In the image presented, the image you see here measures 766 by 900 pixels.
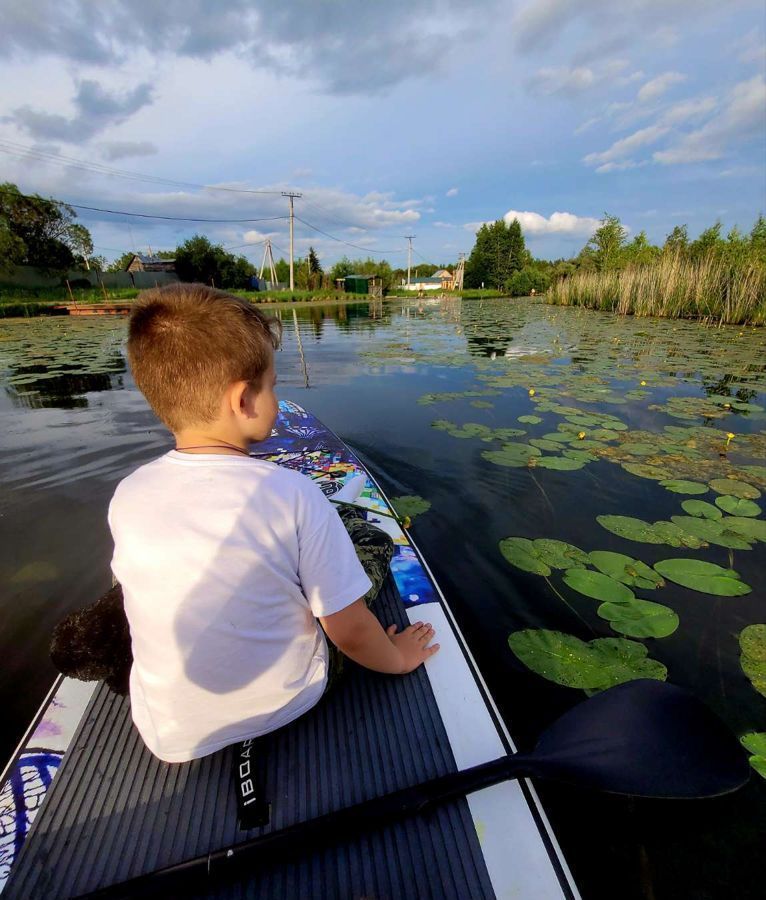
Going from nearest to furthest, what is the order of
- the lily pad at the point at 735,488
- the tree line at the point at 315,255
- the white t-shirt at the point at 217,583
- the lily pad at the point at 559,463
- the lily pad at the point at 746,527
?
the white t-shirt at the point at 217,583 < the lily pad at the point at 746,527 < the lily pad at the point at 735,488 < the lily pad at the point at 559,463 < the tree line at the point at 315,255

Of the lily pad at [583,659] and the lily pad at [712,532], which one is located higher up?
the lily pad at [712,532]

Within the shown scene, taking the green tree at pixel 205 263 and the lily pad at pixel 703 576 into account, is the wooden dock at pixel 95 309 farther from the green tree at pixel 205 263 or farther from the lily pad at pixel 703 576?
the lily pad at pixel 703 576

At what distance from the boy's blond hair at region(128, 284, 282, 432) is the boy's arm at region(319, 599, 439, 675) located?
0.47 metres

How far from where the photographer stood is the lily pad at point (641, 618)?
5.04 feet

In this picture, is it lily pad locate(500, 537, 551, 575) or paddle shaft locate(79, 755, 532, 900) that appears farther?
lily pad locate(500, 537, 551, 575)

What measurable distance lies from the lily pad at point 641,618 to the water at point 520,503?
1.8 inches

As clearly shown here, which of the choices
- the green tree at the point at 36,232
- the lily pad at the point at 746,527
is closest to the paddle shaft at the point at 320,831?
the lily pad at the point at 746,527

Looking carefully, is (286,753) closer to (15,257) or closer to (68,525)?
(68,525)

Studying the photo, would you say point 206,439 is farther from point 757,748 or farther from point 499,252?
point 499,252

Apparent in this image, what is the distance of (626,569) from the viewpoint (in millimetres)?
1848

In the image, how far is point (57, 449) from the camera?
11.2ft

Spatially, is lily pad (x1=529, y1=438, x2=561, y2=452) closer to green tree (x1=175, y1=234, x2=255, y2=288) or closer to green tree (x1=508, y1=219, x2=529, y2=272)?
green tree (x1=175, y1=234, x2=255, y2=288)

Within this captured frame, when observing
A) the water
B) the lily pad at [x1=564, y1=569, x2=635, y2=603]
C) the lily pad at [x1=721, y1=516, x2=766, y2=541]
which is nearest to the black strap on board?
the water

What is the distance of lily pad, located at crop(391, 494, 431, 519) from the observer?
2.44m
